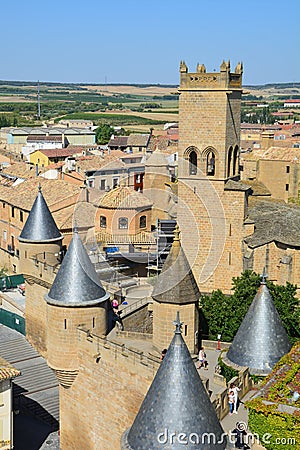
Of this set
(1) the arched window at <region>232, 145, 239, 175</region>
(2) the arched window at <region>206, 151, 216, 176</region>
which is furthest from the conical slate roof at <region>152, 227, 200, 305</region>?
(1) the arched window at <region>232, 145, 239, 175</region>

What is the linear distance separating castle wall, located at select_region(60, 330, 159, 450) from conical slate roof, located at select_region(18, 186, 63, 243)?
27.3 ft

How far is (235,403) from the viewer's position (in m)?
18.4

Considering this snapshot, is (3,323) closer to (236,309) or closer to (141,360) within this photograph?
(236,309)

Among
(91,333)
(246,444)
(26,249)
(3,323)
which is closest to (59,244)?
(26,249)

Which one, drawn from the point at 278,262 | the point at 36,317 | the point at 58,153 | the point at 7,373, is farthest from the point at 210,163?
the point at 58,153

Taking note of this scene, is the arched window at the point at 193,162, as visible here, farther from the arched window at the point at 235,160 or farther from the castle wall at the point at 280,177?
the castle wall at the point at 280,177

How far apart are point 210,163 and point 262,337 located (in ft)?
50.4

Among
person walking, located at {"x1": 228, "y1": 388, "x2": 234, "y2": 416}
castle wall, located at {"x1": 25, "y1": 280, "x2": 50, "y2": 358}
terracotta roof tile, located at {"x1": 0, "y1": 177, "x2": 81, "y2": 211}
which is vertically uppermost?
terracotta roof tile, located at {"x1": 0, "y1": 177, "x2": 81, "y2": 211}

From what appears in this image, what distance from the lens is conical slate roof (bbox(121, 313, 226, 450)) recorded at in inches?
547

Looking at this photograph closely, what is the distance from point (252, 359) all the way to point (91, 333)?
5.12 metres

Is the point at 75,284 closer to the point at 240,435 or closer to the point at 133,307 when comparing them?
the point at 133,307

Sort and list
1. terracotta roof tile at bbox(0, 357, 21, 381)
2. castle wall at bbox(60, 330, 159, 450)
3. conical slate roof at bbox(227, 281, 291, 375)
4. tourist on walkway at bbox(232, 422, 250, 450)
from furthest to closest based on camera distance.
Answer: terracotta roof tile at bbox(0, 357, 21, 381) → conical slate roof at bbox(227, 281, 291, 375) → castle wall at bbox(60, 330, 159, 450) → tourist on walkway at bbox(232, 422, 250, 450)

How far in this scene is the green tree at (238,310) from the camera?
26.8 meters

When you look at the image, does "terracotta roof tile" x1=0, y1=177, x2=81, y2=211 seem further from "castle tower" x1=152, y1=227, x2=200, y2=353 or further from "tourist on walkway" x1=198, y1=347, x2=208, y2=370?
"tourist on walkway" x1=198, y1=347, x2=208, y2=370
